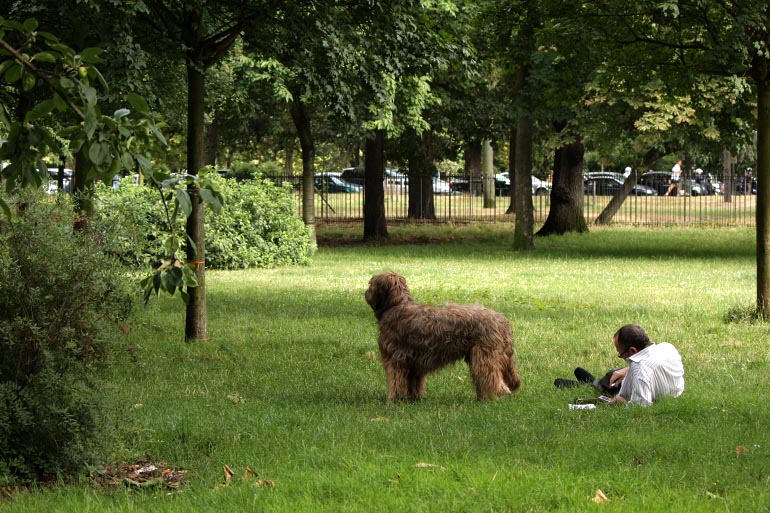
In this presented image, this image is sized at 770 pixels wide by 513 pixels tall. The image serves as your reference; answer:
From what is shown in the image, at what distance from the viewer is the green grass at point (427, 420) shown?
17.8 feet

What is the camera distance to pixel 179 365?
984 cm

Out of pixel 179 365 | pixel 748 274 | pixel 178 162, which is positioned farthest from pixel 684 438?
pixel 178 162

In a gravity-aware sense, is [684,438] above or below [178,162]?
below

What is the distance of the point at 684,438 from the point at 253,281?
12.7m

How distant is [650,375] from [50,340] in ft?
13.9

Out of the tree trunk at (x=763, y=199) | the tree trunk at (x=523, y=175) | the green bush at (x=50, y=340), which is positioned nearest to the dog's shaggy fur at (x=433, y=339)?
the green bush at (x=50, y=340)

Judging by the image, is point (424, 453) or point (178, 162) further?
point (178, 162)

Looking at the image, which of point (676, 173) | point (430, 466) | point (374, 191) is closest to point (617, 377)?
point (430, 466)

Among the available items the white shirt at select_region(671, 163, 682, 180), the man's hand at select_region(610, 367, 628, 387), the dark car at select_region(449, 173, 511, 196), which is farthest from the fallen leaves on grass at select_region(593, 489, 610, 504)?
the white shirt at select_region(671, 163, 682, 180)

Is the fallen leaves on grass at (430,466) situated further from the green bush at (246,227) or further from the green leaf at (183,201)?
the green bush at (246,227)

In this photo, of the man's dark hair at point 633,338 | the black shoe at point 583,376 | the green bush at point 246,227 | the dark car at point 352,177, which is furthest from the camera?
the dark car at point 352,177

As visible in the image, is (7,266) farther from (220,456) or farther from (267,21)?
(267,21)

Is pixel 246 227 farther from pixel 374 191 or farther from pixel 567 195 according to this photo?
pixel 567 195

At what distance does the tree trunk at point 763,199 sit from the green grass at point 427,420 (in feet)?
1.71
